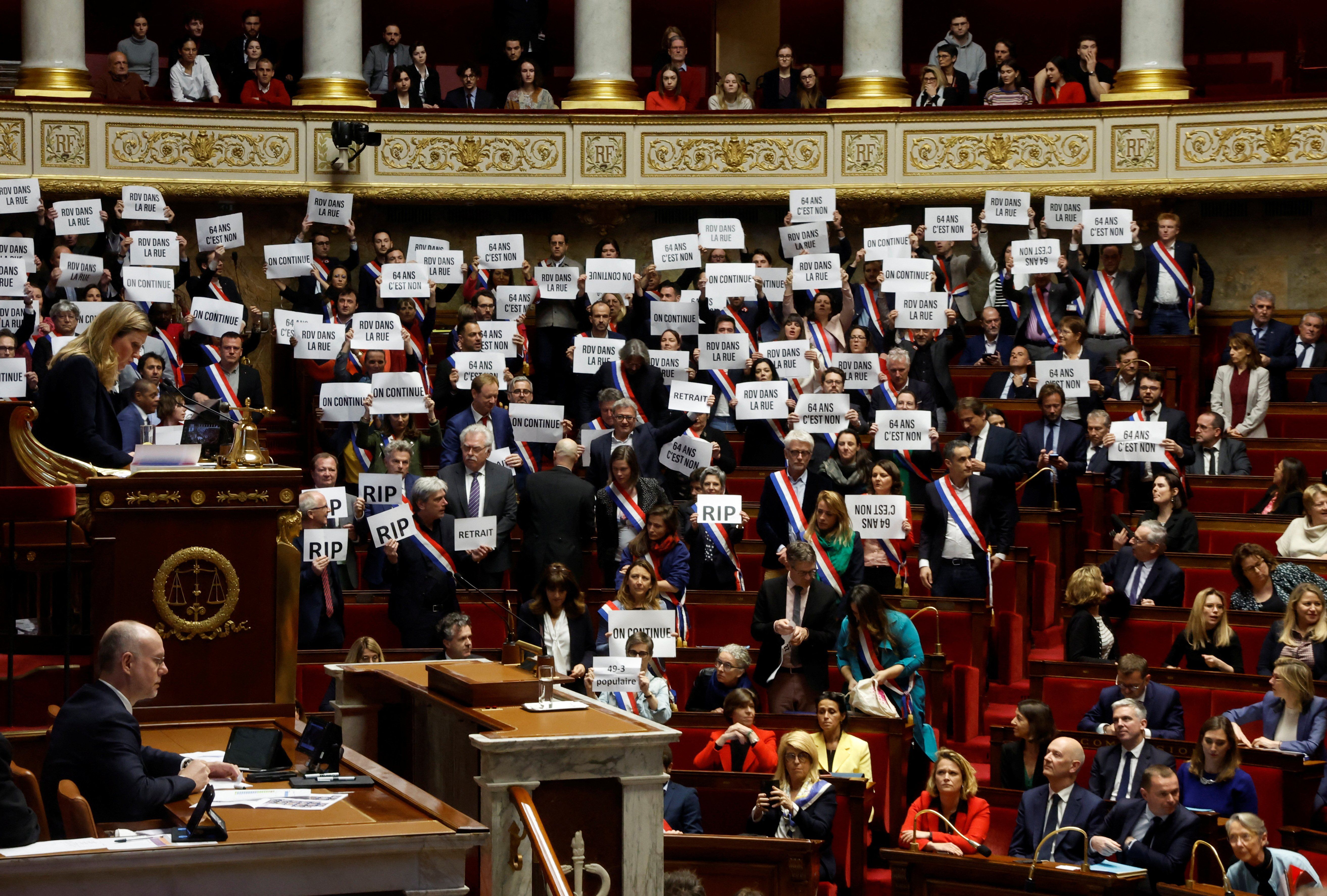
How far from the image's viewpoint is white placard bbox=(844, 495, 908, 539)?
348 inches

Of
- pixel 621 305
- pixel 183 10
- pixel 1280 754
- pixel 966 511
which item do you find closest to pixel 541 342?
pixel 621 305

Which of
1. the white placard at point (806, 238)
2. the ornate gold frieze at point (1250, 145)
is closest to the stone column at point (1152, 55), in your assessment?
the ornate gold frieze at point (1250, 145)

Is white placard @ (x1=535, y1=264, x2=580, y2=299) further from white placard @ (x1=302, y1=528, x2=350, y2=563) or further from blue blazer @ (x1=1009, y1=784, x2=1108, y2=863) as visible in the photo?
blue blazer @ (x1=1009, y1=784, x2=1108, y2=863)

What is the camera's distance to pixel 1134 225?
1288 cm

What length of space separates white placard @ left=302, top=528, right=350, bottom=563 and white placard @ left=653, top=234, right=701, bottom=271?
4538 mm

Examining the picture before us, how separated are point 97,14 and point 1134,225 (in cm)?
1118

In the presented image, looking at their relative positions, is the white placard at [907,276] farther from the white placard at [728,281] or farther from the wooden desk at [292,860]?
the wooden desk at [292,860]

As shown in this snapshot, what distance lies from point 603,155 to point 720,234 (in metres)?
2.69

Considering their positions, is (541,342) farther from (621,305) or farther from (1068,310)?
(1068,310)

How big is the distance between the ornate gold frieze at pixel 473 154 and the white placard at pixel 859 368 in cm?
524

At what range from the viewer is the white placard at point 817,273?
12039 mm

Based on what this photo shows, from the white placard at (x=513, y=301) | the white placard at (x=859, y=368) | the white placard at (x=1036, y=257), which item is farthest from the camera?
the white placard at (x=1036, y=257)

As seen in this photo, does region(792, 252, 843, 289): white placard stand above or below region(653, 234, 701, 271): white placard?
below

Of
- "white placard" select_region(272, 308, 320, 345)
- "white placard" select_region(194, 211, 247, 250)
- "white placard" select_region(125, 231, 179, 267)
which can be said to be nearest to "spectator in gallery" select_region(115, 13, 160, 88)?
"white placard" select_region(194, 211, 247, 250)
